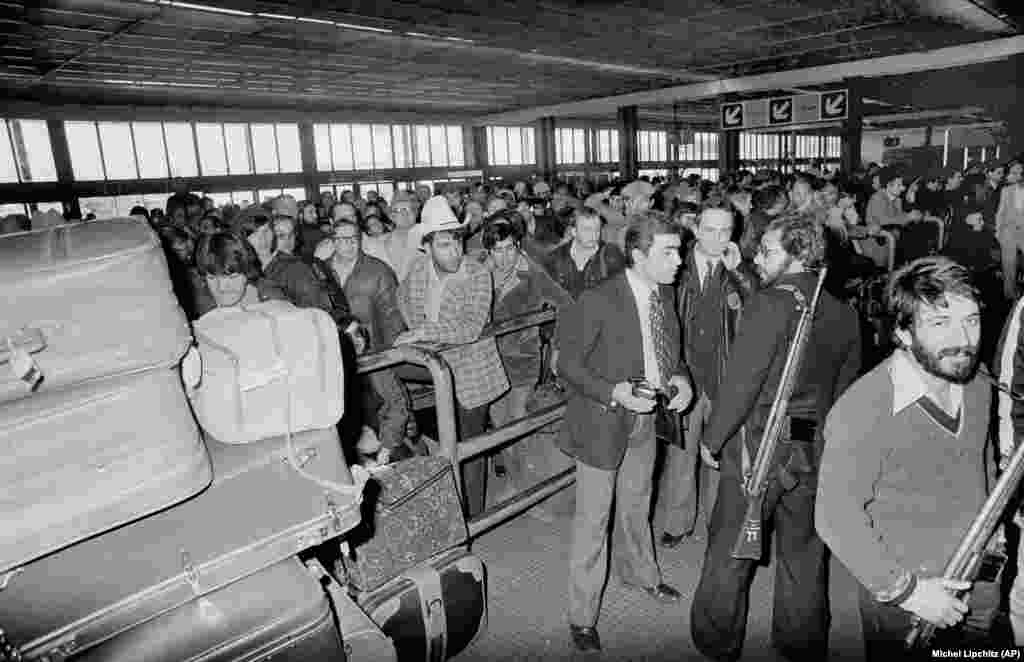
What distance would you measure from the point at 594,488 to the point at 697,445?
126 cm

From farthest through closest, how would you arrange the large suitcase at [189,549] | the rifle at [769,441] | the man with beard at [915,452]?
the rifle at [769,441] < the man with beard at [915,452] < the large suitcase at [189,549]

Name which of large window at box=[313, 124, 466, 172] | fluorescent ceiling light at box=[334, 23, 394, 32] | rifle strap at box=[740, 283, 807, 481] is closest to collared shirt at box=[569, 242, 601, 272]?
rifle strap at box=[740, 283, 807, 481]

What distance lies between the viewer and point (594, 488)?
Result: 10.00ft

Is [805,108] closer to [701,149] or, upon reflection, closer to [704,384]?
[704,384]

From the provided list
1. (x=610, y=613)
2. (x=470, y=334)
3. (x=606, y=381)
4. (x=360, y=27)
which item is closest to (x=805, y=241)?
(x=606, y=381)

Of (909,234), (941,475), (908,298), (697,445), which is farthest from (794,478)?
(909,234)

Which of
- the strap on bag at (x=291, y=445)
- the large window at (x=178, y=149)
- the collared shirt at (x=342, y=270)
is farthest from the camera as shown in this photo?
the large window at (x=178, y=149)

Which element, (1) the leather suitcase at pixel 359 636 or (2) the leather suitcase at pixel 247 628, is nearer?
(2) the leather suitcase at pixel 247 628

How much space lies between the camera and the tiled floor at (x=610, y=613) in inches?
123

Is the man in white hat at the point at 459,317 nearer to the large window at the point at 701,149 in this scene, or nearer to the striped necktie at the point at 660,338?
the striped necktie at the point at 660,338

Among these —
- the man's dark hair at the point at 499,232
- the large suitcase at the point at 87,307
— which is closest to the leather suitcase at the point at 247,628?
the large suitcase at the point at 87,307

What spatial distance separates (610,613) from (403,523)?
1.38 m

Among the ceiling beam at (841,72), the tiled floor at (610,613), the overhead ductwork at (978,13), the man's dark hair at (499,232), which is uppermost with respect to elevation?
the overhead ductwork at (978,13)

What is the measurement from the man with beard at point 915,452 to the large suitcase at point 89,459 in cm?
196
